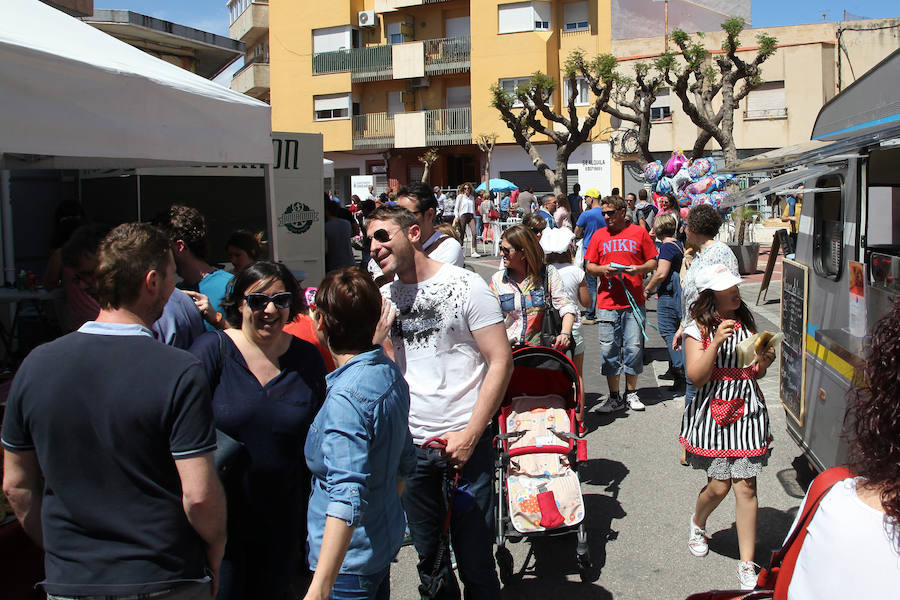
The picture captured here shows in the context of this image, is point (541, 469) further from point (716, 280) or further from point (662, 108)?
point (662, 108)

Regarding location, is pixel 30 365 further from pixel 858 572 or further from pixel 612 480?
pixel 612 480

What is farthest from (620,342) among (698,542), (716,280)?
(716,280)

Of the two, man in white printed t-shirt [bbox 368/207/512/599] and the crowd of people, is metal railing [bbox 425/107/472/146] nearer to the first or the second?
the crowd of people

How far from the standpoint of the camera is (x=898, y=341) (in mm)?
1545

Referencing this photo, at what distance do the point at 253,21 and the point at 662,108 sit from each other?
2442cm

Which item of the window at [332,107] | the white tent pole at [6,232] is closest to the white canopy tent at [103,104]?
the white tent pole at [6,232]

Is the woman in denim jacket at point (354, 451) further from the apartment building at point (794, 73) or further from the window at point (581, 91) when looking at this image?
the window at point (581, 91)

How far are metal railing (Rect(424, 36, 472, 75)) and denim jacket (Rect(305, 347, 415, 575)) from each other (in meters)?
37.0

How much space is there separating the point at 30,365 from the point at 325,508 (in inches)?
38.3

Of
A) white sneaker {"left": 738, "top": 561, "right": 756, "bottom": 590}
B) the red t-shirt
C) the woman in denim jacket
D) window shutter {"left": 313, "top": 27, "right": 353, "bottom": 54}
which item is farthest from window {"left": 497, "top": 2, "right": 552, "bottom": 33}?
the woman in denim jacket

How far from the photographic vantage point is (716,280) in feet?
12.5

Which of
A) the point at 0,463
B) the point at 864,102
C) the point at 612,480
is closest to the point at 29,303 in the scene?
the point at 0,463

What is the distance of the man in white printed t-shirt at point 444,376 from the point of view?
10.4ft

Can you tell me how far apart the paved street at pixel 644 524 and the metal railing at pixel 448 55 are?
33.4 meters
